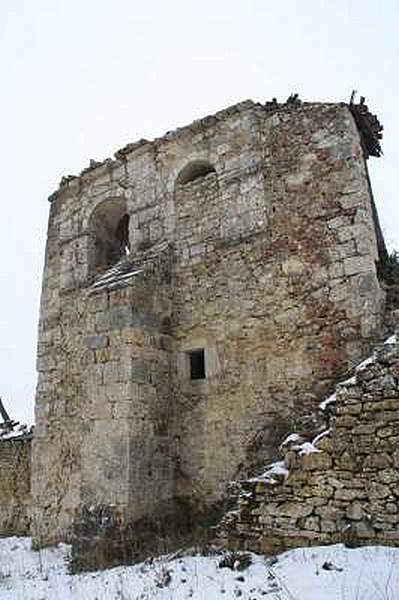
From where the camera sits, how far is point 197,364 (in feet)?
23.0

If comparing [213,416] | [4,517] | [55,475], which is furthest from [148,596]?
[4,517]

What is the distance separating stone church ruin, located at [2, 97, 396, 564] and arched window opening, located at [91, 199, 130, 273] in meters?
1.00

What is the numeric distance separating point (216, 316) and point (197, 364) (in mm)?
749

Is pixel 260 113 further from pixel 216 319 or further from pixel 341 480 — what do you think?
pixel 341 480

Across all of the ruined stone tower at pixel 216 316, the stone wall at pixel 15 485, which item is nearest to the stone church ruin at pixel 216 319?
the ruined stone tower at pixel 216 316

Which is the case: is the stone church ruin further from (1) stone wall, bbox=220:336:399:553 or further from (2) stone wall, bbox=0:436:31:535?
(2) stone wall, bbox=0:436:31:535

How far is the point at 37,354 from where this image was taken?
8.56 m

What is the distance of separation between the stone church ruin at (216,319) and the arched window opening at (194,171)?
0.14 ft

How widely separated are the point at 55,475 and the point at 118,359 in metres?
2.39

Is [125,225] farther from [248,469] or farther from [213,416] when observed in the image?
[248,469]

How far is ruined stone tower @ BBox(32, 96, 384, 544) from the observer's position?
5.85 meters

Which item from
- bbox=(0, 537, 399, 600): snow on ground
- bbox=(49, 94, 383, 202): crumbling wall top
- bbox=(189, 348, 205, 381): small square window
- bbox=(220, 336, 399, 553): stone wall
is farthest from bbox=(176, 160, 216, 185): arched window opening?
bbox=(0, 537, 399, 600): snow on ground

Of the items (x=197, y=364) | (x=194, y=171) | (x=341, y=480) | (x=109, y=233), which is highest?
(x=194, y=171)

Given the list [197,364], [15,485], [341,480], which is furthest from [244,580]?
[15,485]
